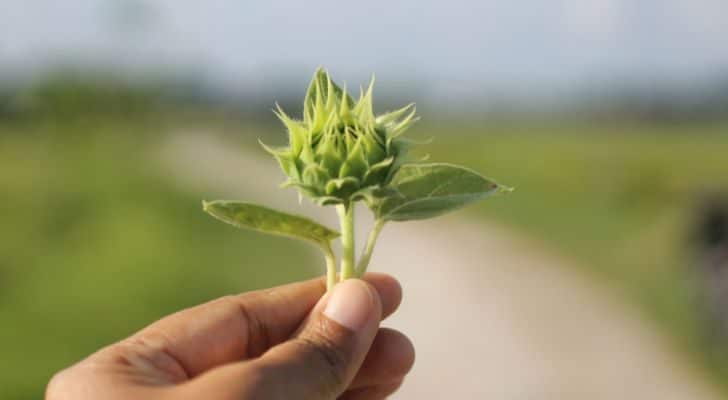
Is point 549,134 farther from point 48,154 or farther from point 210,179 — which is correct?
point 48,154

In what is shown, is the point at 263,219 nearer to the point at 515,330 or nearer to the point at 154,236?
the point at 515,330

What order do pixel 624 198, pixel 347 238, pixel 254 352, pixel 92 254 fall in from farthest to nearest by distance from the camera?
pixel 624 198, pixel 92 254, pixel 254 352, pixel 347 238

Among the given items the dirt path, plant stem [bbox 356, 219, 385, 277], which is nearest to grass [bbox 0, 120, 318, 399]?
the dirt path

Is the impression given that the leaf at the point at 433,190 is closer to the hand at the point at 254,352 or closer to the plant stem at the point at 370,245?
the plant stem at the point at 370,245

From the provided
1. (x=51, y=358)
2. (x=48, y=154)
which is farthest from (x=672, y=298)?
(x=48, y=154)

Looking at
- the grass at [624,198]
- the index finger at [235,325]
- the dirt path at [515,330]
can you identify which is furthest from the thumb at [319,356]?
the dirt path at [515,330]

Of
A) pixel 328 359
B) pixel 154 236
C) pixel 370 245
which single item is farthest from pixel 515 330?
pixel 370 245
